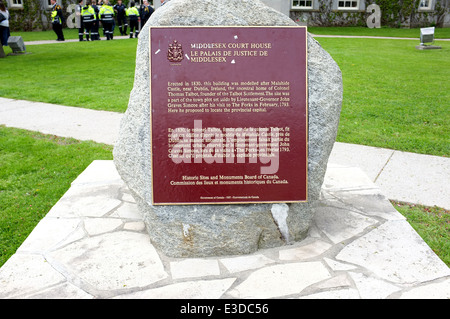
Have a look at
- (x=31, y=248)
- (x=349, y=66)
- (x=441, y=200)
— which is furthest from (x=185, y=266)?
(x=349, y=66)

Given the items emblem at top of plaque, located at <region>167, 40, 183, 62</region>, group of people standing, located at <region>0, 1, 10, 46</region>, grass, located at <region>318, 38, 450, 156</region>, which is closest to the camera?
emblem at top of plaque, located at <region>167, 40, 183, 62</region>

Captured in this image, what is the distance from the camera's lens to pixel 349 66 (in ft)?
39.2

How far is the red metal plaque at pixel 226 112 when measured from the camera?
3.18 metres

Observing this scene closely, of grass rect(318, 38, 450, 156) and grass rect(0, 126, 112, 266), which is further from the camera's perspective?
grass rect(318, 38, 450, 156)

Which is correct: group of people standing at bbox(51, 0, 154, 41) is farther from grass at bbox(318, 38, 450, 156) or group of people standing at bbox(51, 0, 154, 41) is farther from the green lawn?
grass at bbox(318, 38, 450, 156)

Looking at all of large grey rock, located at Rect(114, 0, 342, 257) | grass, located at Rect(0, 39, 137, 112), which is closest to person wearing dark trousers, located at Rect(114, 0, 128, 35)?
grass, located at Rect(0, 39, 137, 112)

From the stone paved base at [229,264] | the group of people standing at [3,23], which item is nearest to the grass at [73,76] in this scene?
the group of people standing at [3,23]

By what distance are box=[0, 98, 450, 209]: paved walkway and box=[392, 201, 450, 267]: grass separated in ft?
0.46

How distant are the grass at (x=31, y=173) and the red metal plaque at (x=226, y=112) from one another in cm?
161

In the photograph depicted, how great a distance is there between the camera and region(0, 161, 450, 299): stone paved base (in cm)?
289

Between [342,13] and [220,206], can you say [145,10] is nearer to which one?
[342,13]

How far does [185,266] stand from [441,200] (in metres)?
2.79

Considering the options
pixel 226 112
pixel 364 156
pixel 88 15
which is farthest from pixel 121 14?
pixel 226 112
